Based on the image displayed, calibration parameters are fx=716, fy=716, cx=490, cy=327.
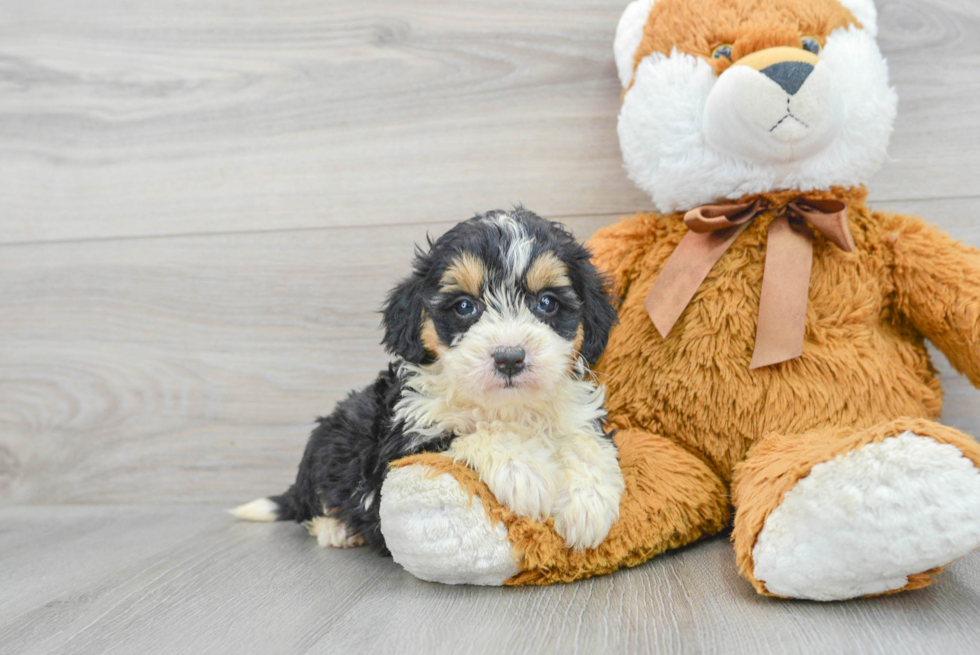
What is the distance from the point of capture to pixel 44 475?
2.05m

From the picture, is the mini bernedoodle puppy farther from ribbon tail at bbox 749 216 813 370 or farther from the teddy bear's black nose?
the teddy bear's black nose

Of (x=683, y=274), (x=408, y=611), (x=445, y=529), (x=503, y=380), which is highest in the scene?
(x=683, y=274)

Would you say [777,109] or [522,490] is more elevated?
[777,109]

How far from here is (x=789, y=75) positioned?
1.27 metres

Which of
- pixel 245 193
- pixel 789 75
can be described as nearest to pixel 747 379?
pixel 789 75

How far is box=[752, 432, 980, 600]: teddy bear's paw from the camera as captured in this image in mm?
956

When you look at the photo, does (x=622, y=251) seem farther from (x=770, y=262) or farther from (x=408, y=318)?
(x=408, y=318)

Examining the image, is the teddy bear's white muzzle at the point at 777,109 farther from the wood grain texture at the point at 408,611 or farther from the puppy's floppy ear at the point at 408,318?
the wood grain texture at the point at 408,611

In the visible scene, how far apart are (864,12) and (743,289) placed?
0.63 metres

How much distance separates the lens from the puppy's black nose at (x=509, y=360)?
110 centimetres

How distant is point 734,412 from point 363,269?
1.01m

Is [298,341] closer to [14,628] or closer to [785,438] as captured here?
[14,628]

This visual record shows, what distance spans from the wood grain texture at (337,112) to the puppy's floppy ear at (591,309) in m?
0.56

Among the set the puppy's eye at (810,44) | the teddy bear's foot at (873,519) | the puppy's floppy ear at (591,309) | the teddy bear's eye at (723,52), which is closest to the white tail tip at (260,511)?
the puppy's floppy ear at (591,309)
